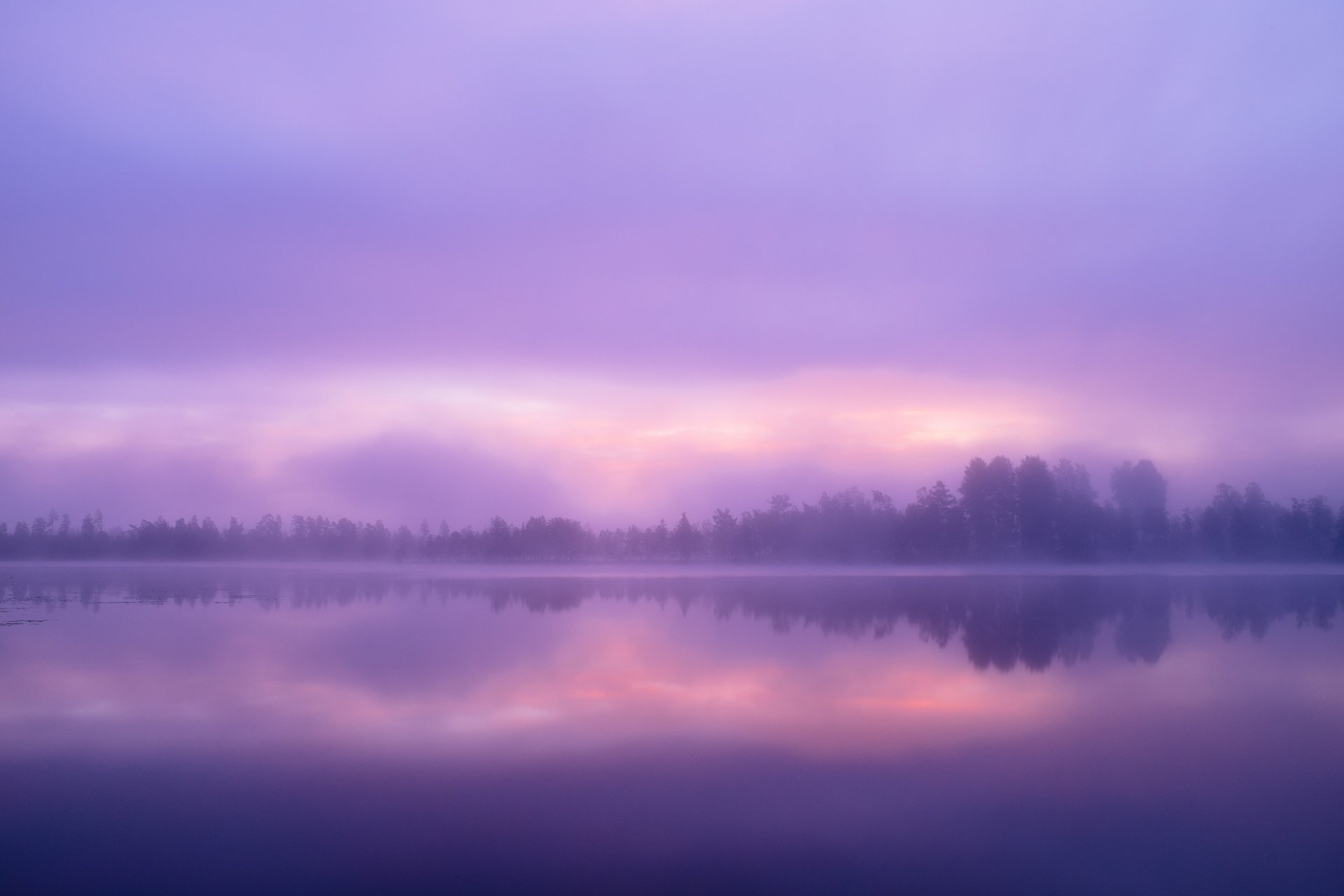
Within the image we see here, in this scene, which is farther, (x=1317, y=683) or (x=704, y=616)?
(x=704, y=616)

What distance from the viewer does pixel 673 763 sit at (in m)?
11.7

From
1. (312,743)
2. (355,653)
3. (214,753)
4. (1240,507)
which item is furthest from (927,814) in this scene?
(1240,507)

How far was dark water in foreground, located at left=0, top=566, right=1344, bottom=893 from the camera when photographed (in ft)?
27.0

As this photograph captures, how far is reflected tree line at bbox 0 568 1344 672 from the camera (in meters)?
26.2

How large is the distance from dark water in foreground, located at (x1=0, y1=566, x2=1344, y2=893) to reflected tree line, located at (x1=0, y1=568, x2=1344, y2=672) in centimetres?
106

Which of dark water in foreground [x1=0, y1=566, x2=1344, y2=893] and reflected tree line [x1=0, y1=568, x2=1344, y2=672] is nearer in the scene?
dark water in foreground [x1=0, y1=566, x2=1344, y2=893]

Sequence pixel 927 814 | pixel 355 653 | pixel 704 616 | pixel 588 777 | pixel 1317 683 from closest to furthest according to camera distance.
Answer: pixel 927 814 < pixel 588 777 < pixel 1317 683 < pixel 355 653 < pixel 704 616

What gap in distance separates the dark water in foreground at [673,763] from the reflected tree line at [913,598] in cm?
106

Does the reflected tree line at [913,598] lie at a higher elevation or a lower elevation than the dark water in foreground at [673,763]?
lower

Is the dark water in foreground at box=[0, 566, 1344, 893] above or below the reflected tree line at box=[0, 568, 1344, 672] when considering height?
above

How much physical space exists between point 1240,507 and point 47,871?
375ft

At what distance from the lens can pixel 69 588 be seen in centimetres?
5300

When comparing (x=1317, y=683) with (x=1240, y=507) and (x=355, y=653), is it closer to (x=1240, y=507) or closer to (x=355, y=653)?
(x=355, y=653)

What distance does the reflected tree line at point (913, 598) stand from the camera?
26250 millimetres
